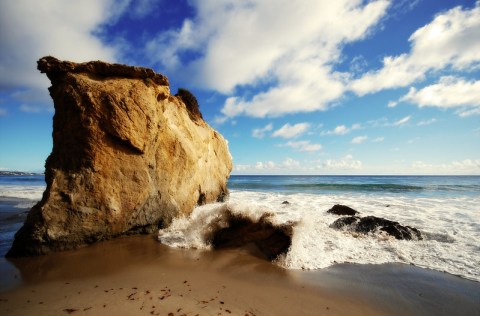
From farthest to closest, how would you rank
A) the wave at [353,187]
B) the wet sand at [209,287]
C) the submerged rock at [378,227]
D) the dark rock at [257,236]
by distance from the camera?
the wave at [353,187] < the submerged rock at [378,227] < the dark rock at [257,236] < the wet sand at [209,287]

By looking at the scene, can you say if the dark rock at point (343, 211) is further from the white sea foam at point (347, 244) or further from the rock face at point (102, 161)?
the rock face at point (102, 161)

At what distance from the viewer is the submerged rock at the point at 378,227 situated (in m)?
7.43

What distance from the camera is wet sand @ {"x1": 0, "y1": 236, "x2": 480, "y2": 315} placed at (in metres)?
3.43

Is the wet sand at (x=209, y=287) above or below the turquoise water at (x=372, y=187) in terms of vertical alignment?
below

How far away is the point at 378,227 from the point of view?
7988 mm

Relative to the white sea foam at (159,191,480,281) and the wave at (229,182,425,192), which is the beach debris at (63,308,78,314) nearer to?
the white sea foam at (159,191,480,281)

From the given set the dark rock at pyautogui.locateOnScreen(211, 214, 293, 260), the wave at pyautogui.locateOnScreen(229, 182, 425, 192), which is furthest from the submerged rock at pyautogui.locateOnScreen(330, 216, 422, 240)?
the wave at pyautogui.locateOnScreen(229, 182, 425, 192)

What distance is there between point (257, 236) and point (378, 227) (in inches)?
162

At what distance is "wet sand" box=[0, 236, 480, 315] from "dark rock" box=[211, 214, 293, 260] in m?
0.54

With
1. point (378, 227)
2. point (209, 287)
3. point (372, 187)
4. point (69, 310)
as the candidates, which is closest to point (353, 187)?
point (372, 187)

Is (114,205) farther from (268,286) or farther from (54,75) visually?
(268,286)

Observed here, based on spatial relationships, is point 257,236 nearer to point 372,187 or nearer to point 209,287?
point 209,287

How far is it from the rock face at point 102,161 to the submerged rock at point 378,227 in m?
5.40

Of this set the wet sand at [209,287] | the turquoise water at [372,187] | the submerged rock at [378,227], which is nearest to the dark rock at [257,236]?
the wet sand at [209,287]
